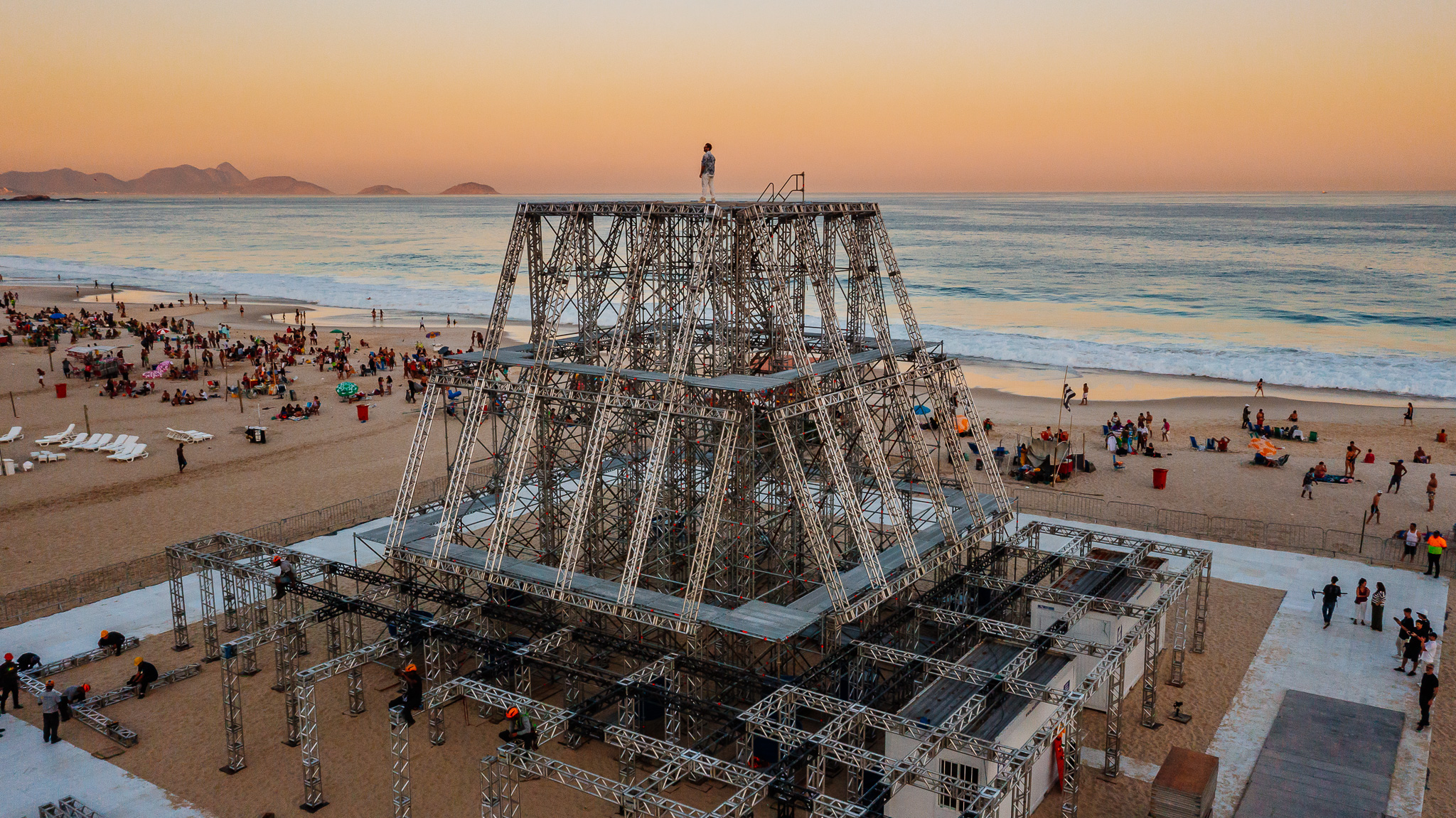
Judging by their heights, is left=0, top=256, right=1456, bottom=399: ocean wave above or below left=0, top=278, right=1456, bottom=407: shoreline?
above

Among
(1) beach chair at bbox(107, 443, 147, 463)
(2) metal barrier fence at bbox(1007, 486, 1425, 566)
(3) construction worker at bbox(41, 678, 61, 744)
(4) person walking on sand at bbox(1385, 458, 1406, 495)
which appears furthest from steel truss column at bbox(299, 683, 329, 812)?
(4) person walking on sand at bbox(1385, 458, 1406, 495)

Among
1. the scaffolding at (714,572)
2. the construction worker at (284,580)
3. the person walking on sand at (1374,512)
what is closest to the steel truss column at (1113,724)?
the scaffolding at (714,572)

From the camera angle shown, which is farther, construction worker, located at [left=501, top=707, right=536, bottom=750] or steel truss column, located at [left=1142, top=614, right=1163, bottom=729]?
steel truss column, located at [left=1142, top=614, right=1163, bottom=729]

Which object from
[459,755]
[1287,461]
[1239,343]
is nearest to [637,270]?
[459,755]

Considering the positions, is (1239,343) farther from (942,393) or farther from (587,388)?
(587,388)

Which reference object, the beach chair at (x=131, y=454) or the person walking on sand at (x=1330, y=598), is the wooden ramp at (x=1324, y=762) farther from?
the beach chair at (x=131, y=454)

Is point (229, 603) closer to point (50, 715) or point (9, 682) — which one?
point (9, 682)

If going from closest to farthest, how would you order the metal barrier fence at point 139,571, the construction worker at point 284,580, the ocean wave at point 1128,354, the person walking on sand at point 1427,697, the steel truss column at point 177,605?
the person walking on sand at point 1427,697 < the construction worker at point 284,580 < the steel truss column at point 177,605 < the metal barrier fence at point 139,571 < the ocean wave at point 1128,354

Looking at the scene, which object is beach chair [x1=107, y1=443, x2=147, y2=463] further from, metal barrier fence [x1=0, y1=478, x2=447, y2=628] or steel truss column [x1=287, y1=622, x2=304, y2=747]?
steel truss column [x1=287, y1=622, x2=304, y2=747]
